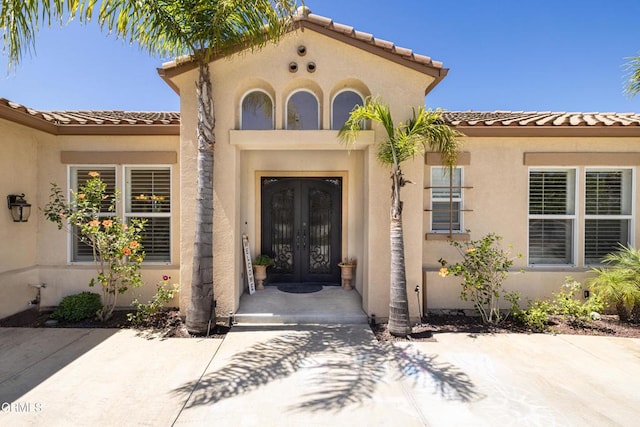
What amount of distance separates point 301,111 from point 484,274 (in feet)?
19.1

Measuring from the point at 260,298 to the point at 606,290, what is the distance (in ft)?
27.0

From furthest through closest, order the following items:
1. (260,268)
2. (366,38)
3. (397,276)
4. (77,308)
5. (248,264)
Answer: (260,268), (248,264), (77,308), (366,38), (397,276)

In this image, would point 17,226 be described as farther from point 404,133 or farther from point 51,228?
point 404,133

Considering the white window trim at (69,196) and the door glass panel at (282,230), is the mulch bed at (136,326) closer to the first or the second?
the white window trim at (69,196)

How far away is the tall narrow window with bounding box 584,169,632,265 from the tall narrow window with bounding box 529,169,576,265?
0.38 metres

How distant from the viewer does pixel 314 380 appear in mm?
4699

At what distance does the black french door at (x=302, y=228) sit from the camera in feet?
31.1

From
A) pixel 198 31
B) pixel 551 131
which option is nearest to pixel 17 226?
pixel 198 31

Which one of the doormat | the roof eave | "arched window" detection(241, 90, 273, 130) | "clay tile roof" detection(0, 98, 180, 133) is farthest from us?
the doormat

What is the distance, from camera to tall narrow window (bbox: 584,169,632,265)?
7.82 meters

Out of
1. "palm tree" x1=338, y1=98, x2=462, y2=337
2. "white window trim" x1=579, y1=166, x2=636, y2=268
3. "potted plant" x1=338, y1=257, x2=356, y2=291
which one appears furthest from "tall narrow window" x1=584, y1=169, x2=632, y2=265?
Answer: "potted plant" x1=338, y1=257, x2=356, y2=291

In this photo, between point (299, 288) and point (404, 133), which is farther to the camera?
point (299, 288)

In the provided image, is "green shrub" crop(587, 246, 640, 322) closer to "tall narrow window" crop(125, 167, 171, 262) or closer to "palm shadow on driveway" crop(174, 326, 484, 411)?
"palm shadow on driveway" crop(174, 326, 484, 411)

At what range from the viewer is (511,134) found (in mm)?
7453
